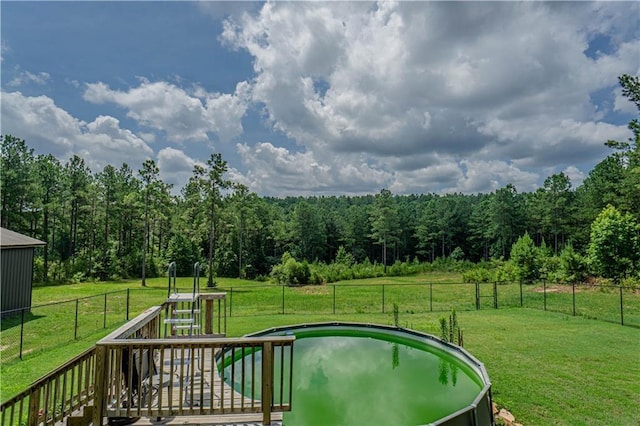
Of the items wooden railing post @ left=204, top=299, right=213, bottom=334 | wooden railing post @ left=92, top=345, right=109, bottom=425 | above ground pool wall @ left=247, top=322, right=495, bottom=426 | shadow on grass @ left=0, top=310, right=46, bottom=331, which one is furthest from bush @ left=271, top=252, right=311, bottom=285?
wooden railing post @ left=92, top=345, right=109, bottom=425

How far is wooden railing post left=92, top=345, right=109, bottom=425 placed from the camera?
428 cm

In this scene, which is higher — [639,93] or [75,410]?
[639,93]

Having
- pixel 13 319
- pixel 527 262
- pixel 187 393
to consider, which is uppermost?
pixel 527 262

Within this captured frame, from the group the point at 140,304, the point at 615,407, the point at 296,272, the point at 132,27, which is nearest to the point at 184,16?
the point at 132,27

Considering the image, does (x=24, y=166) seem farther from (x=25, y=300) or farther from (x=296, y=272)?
(x=296, y=272)

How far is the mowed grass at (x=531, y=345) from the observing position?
6344 mm

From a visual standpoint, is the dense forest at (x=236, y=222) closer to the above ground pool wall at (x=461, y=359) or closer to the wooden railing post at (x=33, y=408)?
the above ground pool wall at (x=461, y=359)

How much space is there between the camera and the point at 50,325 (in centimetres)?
1298

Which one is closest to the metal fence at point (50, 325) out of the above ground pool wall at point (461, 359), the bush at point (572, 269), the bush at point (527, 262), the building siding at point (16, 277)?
the building siding at point (16, 277)

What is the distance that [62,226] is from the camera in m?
37.3

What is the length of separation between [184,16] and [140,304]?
14362 millimetres

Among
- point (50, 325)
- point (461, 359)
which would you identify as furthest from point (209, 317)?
point (50, 325)

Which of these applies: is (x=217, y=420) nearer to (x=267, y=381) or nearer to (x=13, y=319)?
(x=267, y=381)

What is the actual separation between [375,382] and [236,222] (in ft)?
114
